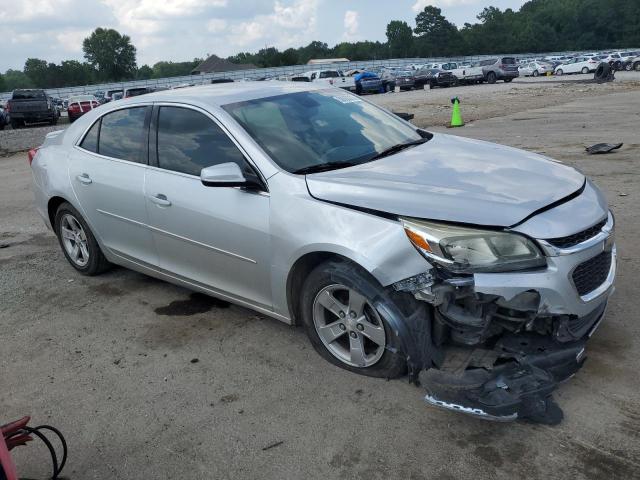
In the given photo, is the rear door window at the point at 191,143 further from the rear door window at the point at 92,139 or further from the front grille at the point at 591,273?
the front grille at the point at 591,273

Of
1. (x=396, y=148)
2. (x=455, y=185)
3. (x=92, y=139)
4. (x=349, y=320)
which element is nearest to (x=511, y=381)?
(x=349, y=320)

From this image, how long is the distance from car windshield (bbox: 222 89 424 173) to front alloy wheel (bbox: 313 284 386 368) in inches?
32.4

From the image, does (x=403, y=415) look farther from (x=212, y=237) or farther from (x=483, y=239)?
(x=212, y=237)

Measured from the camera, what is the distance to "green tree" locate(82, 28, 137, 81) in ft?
384

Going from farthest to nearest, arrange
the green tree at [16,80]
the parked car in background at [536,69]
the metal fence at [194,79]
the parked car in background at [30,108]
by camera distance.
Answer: the green tree at [16,80] < the metal fence at [194,79] < the parked car in background at [536,69] < the parked car in background at [30,108]

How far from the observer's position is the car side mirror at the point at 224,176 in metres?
3.58

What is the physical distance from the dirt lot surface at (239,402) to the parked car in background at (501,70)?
1450 inches

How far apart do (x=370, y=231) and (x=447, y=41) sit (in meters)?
129

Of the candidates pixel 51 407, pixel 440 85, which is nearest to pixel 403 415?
pixel 51 407

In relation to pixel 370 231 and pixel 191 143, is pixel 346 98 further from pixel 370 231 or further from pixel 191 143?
pixel 370 231

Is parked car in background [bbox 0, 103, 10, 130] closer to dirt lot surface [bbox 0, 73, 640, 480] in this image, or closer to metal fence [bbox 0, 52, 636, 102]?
metal fence [bbox 0, 52, 636, 102]

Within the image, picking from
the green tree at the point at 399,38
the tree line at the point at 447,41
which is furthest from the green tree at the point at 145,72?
the green tree at the point at 399,38

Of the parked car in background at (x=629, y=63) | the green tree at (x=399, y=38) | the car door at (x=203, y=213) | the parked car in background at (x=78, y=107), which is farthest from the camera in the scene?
the green tree at (x=399, y=38)

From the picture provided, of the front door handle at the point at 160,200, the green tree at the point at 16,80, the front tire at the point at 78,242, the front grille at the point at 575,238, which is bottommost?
the front tire at the point at 78,242
